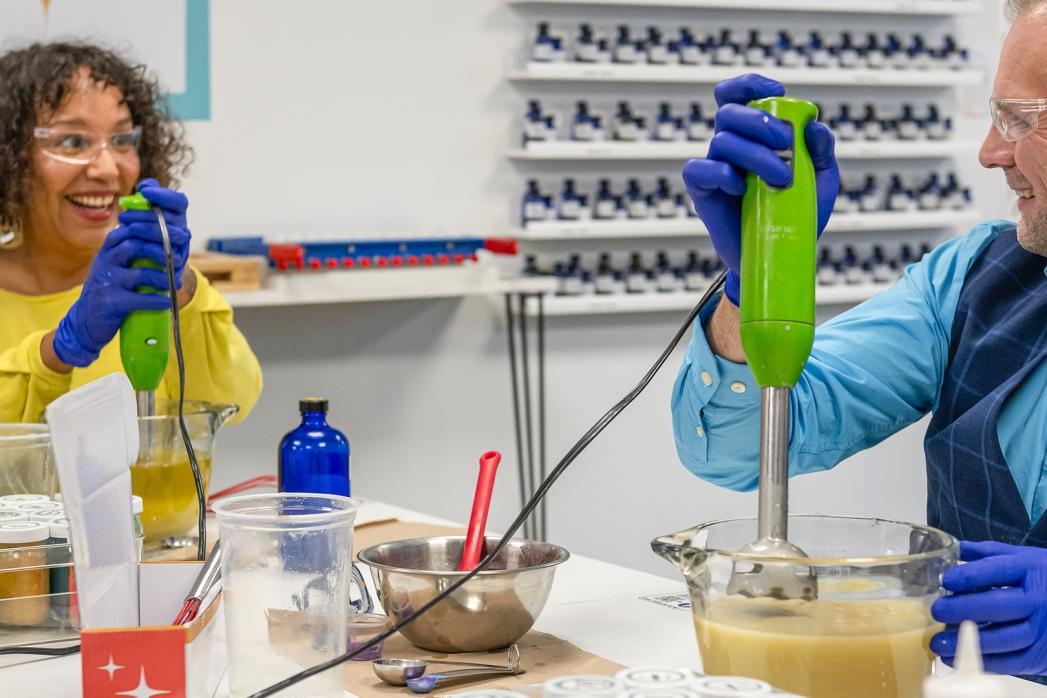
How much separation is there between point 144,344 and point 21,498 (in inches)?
13.2

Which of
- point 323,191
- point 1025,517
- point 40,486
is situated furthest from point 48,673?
point 323,191

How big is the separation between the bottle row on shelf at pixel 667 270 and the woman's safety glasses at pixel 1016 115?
209 cm

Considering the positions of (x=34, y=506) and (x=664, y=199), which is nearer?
(x=34, y=506)

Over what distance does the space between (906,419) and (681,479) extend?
2.16 metres

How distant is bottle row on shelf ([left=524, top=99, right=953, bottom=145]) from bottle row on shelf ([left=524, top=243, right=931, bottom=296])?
343 mm

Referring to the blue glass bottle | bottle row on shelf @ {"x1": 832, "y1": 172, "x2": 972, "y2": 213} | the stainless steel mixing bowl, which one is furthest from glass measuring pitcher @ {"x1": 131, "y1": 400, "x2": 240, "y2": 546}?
bottle row on shelf @ {"x1": 832, "y1": 172, "x2": 972, "y2": 213}

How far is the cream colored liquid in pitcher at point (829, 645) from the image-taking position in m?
0.87

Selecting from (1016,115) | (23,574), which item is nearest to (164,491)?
(23,574)

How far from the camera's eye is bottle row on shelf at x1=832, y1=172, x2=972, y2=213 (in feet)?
12.7

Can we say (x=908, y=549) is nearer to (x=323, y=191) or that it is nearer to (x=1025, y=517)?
(x=1025, y=517)

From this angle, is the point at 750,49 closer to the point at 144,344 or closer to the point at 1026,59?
the point at 1026,59

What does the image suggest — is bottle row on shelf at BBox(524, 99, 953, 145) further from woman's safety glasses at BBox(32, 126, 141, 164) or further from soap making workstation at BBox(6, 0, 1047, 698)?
soap making workstation at BBox(6, 0, 1047, 698)

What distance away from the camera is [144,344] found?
1658 mm

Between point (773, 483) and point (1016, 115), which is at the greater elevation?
point (1016, 115)
